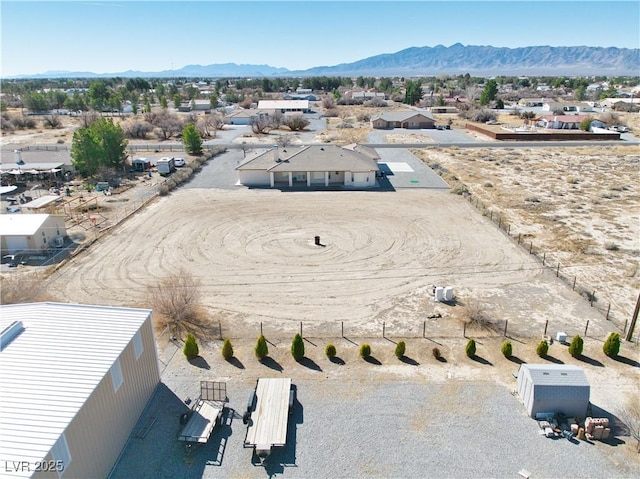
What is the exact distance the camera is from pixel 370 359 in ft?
63.3

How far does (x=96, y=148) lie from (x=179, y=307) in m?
33.9

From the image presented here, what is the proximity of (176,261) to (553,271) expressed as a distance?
23.7m

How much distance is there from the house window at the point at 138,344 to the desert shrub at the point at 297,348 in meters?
6.18

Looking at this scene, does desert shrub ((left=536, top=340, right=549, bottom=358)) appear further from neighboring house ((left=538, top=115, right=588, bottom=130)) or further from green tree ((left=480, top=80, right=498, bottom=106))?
green tree ((left=480, top=80, right=498, bottom=106))

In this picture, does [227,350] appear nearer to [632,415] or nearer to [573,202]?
[632,415]

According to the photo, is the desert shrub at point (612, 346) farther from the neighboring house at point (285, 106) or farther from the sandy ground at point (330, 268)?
the neighboring house at point (285, 106)

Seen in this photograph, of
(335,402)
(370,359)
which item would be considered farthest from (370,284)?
(335,402)

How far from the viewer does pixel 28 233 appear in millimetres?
29156

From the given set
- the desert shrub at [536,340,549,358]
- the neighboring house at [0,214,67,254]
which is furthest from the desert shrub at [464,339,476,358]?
the neighboring house at [0,214,67,254]

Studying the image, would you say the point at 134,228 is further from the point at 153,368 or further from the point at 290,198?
the point at 153,368

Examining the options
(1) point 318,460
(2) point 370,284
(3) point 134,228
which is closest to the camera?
(1) point 318,460

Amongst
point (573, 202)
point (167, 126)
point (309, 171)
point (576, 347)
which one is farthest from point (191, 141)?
point (576, 347)

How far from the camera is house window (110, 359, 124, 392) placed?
1381cm

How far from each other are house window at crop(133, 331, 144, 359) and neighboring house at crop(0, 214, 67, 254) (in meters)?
18.7
